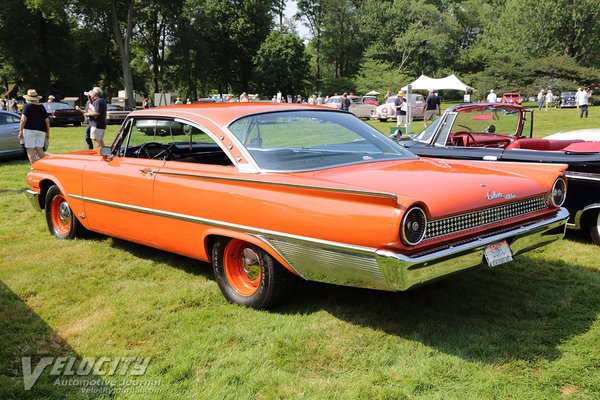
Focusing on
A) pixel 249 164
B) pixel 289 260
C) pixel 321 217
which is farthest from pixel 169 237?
pixel 321 217

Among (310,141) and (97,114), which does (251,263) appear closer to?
(310,141)

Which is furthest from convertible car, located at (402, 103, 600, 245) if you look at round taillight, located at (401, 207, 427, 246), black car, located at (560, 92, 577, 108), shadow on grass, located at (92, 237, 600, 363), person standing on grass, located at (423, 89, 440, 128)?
black car, located at (560, 92, 577, 108)

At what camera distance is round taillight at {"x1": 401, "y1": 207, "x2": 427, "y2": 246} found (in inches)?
Result: 114

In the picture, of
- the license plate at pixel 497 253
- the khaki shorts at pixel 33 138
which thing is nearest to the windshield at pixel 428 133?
the license plate at pixel 497 253

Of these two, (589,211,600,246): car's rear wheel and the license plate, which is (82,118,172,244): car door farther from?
(589,211,600,246): car's rear wheel

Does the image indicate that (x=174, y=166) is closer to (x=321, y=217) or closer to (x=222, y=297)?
(x=222, y=297)

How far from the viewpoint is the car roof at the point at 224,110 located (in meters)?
4.07

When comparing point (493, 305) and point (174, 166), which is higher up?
point (174, 166)

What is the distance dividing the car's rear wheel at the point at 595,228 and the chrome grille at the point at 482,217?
1709 millimetres

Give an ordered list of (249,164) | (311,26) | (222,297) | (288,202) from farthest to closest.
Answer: (311,26), (222,297), (249,164), (288,202)

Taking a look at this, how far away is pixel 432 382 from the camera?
111 inches

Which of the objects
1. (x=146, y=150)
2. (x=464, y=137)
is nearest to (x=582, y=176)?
(x=464, y=137)

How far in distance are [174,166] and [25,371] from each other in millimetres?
1823

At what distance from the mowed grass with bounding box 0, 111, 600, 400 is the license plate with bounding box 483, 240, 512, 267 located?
1.51 feet
